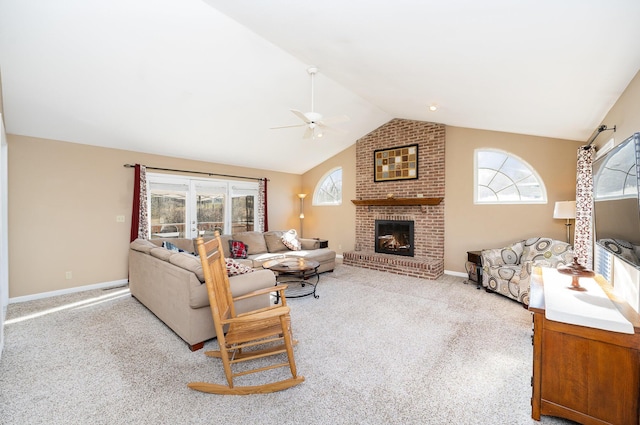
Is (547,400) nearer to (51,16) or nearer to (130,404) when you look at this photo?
(130,404)

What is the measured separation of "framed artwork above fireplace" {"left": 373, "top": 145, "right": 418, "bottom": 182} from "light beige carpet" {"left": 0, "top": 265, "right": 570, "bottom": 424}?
9.95 feet

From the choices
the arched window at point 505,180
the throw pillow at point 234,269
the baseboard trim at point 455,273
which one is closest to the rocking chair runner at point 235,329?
the throw pillow at point 234,269

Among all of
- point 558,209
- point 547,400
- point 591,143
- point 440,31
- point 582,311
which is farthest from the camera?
point 558,209

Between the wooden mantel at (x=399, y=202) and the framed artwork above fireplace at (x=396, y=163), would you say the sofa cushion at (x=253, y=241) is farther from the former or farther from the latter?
the framed artwork above fireplace at (x=396, y=163)

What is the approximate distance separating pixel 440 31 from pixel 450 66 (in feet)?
2.16

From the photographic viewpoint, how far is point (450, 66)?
273 cm

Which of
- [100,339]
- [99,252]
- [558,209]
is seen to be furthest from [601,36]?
[99,252]

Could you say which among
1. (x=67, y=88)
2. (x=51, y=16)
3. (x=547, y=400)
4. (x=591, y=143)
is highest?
(x=51, y=16)

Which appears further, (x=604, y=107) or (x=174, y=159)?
(x=174, y=159)

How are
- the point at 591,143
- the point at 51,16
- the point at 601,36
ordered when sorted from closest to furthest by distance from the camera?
Answer: the point at 601,36
the point at 51,16
the point at 591,143

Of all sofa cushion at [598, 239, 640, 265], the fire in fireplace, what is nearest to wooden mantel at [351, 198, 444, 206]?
the fire in fireplace

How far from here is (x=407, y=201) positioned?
570 cm

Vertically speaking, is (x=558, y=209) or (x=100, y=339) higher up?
(x=558, y=209)

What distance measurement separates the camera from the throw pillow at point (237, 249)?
16.9 ft
